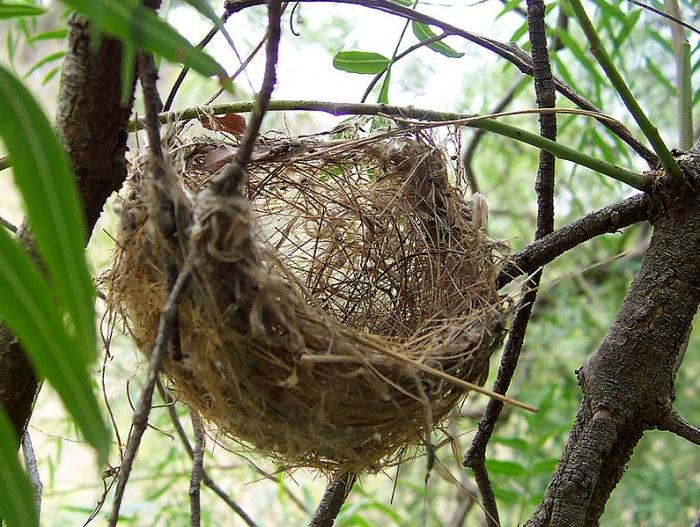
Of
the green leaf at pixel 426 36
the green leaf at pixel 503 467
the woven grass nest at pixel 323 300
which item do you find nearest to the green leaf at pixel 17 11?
the woven grass nest at pixel 323 300

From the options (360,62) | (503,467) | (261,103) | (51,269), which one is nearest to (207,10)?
(261,103)

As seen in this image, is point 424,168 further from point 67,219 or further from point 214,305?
point 67,219

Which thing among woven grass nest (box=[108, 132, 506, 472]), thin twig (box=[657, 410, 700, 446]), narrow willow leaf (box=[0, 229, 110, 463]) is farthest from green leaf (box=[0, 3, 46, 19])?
thin twig (box=[657, 410, 700, 446])

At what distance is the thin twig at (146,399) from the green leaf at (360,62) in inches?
16.9

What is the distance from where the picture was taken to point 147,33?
0.35 meters

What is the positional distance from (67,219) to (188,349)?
223 mm

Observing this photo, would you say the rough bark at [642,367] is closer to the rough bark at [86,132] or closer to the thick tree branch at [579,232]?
the thick tree branch at [579,232]

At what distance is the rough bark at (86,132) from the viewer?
485 millimetres

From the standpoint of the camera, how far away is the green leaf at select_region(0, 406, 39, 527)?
1.08ft

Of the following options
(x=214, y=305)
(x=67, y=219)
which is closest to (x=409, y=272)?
(x=214, y=305)

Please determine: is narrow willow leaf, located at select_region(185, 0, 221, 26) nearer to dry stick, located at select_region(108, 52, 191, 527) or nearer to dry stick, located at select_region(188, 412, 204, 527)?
dry stick, located at select_region(108, 52, 191, 527)

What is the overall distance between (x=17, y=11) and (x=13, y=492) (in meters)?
0.41

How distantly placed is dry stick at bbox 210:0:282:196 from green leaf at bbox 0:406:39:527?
0.61ft

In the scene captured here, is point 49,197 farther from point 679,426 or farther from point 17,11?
point 679,426
